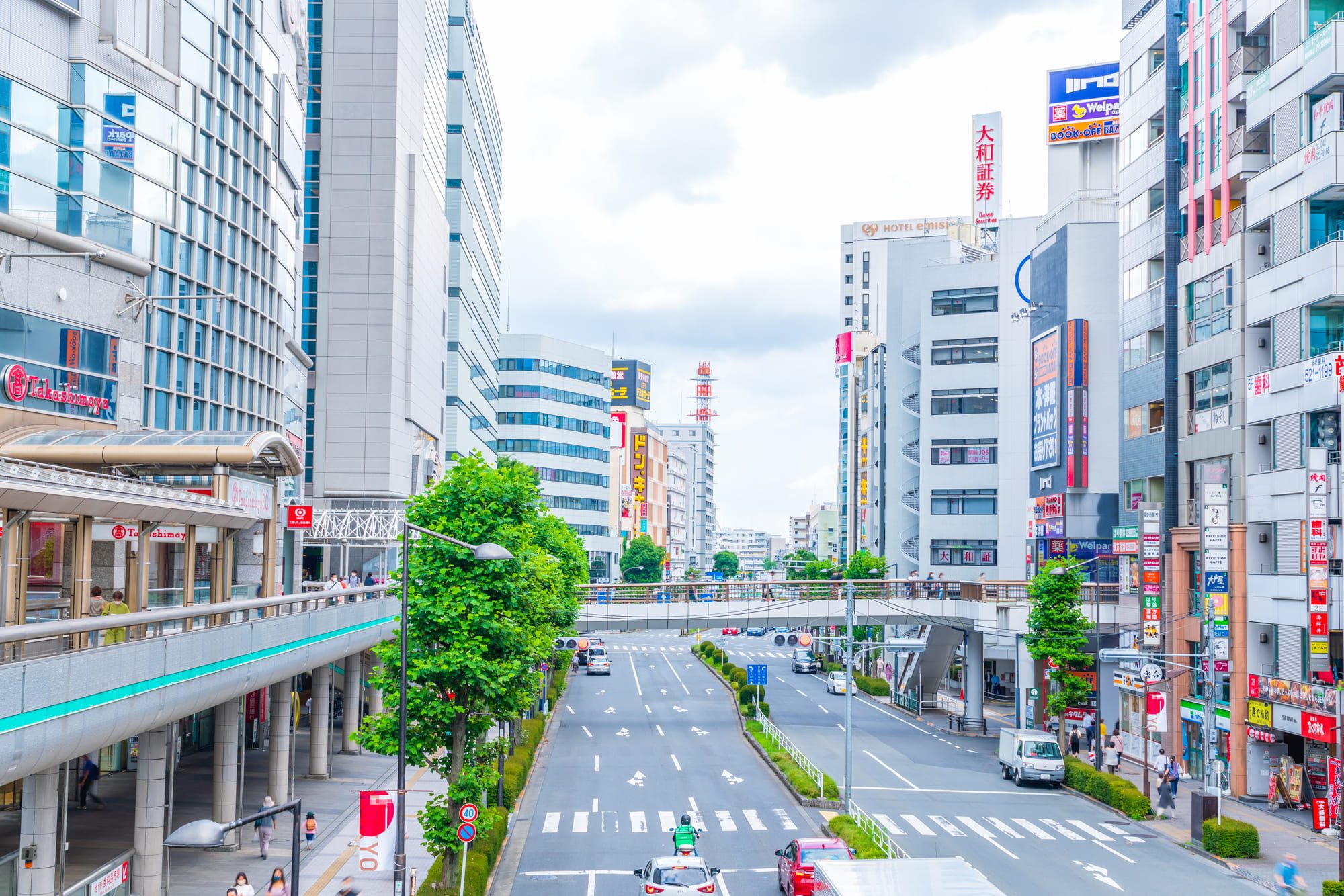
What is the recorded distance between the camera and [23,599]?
2322cm

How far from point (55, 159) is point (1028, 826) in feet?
118

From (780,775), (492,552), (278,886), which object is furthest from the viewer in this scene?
(780,775)

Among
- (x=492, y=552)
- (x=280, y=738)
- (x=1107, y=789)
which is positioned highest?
(x=492, y=552)

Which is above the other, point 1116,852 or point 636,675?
point 1116,852

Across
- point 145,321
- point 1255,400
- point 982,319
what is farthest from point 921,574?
point 145,321

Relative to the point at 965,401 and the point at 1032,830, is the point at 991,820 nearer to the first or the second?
the point at 1032,830

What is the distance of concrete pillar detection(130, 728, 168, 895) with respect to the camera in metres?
27.5

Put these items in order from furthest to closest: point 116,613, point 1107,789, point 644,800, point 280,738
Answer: point 644,800 < point 1107,789 < point 280,738 < point 116,613

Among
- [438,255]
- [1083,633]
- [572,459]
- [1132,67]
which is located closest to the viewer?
[1083,633]

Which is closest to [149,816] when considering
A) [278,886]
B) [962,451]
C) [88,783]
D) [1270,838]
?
[278,886]

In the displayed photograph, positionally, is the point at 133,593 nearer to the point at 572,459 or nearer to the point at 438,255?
the point at 438,255

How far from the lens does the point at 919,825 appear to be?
127ft

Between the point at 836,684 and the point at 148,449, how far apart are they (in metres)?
62.3

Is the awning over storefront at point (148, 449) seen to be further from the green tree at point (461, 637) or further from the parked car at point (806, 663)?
the parked car at point (806, 663)
